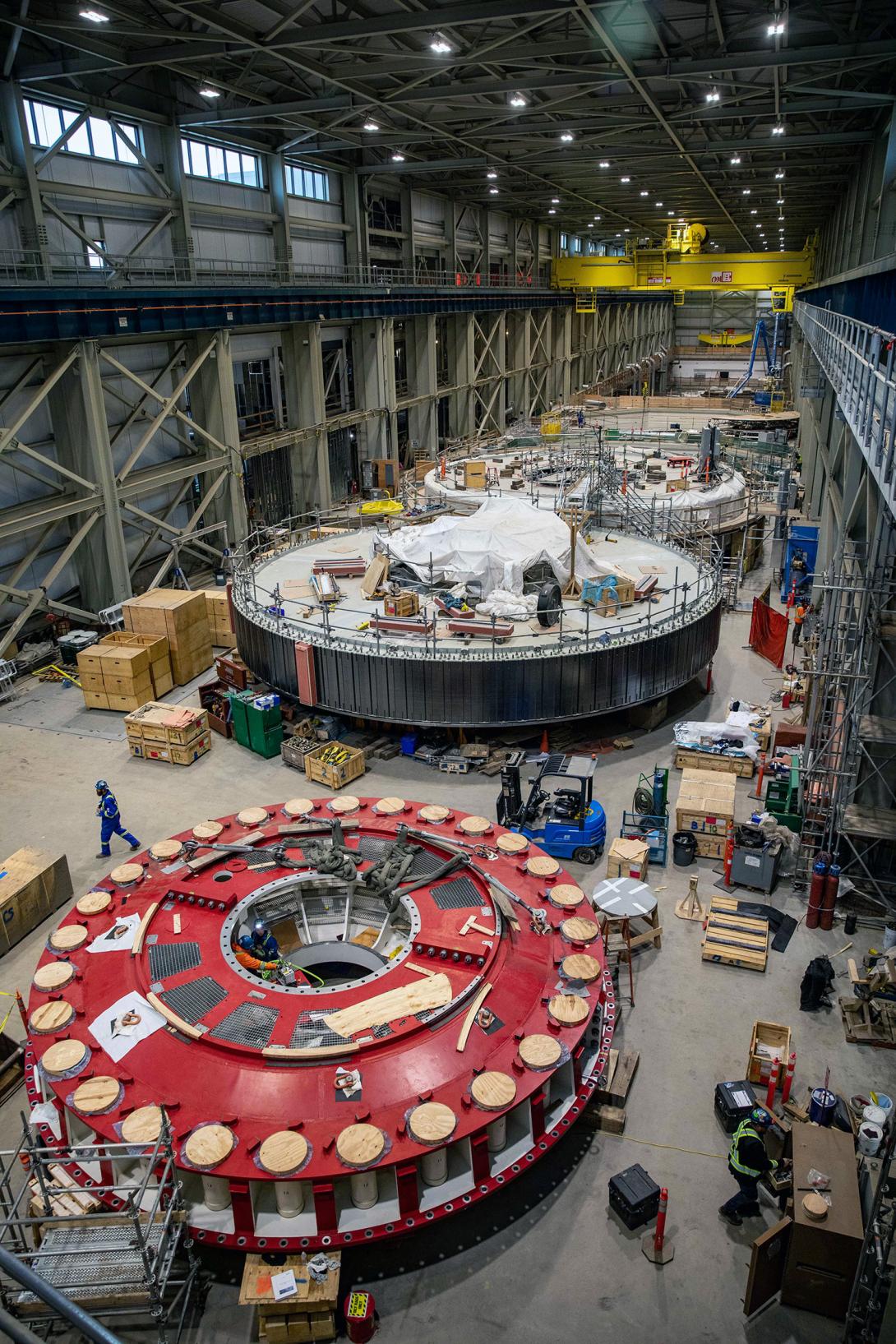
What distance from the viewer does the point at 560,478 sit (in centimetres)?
2953

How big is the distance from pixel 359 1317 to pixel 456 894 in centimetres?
432

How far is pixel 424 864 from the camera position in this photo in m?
11.3

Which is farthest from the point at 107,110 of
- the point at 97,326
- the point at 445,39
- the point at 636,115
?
the point at 636,115

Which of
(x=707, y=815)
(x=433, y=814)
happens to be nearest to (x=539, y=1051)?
(x=433, y=814)

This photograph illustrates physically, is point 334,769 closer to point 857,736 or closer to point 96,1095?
point 96,1095

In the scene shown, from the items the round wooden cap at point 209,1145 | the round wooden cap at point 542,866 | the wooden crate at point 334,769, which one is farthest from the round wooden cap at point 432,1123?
the wooden crate at point 334,769

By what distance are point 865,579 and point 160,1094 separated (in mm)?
10112

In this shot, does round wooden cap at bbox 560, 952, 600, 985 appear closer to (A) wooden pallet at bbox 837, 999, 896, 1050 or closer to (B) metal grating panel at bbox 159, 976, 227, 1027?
(A) wooden pallet at bbox 837, 999, 896, 1050

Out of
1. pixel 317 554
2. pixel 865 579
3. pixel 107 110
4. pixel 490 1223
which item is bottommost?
pixel 490 1223

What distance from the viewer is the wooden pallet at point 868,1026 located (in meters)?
10.1

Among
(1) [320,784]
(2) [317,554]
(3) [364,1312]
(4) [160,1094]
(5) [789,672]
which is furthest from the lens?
(2) [317,554]

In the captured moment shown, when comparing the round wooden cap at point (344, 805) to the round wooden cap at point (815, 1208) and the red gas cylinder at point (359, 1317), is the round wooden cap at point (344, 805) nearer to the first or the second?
the red gas cylinder at point (359, 1317)

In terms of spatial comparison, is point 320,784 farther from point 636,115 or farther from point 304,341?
point 636,115

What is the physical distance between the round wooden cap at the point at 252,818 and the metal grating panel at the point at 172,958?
8.05 feet
